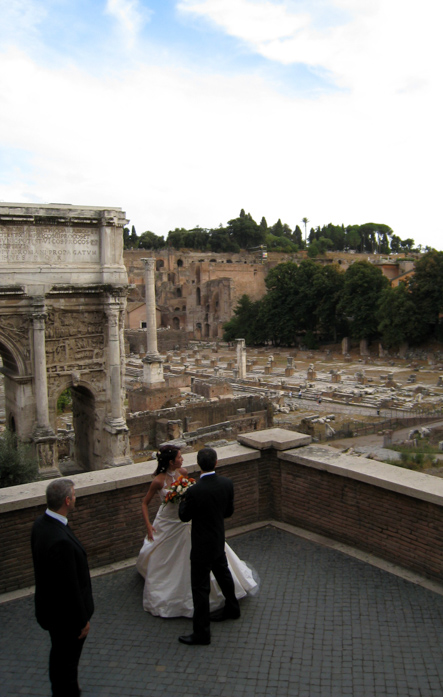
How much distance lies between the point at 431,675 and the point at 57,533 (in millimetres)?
2466

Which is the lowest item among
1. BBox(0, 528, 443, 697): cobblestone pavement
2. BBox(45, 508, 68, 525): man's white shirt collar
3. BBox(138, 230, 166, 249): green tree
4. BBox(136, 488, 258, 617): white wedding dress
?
BBox(0, 528, 443, 697): cobblestone pavement

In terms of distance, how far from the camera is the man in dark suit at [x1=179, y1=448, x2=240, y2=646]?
402cm

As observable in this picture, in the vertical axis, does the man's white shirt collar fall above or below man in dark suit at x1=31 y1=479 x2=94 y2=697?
above

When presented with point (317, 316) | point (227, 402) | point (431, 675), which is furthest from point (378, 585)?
point (317, 316)

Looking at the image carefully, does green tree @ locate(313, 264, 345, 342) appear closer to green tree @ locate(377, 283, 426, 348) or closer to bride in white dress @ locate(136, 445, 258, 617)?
green tree @ locate(377, 283, 426, 348)

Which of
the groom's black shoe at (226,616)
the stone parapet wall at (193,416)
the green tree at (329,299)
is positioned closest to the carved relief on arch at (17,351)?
the stone parapet wall at (193,416)

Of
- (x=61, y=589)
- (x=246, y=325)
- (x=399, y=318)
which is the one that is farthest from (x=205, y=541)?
(x=246, y=325)

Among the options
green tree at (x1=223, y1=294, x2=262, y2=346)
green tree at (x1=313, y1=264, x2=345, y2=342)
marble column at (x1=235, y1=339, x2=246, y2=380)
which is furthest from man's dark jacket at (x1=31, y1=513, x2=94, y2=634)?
green tree at (x1=223, y1=294, x2=262, y2=346)

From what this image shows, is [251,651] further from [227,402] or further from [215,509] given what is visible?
[227,402]

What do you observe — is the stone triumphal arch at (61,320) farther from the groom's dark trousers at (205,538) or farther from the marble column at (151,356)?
the marble column at (151,356)

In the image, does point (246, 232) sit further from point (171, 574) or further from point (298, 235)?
point (171, 574)

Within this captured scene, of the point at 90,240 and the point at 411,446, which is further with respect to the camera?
the point at 411,446

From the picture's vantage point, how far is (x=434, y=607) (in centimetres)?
430

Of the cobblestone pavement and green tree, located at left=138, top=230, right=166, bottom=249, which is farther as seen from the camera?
green tree, located at left=138, top=230, right=166, bottom=249
